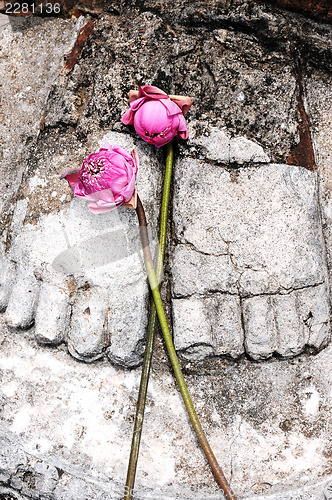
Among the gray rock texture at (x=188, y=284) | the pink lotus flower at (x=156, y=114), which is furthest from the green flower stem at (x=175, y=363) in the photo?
the pink lotus flower at (x=156, y=114)

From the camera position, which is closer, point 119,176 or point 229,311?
point 119,176

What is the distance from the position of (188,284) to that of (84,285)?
0.80 feet

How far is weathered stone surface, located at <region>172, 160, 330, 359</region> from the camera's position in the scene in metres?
1.07

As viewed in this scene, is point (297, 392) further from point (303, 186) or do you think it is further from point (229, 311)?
point (303, 186)

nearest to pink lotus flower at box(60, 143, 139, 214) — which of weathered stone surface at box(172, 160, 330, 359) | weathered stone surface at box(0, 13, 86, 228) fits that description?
weathered stone surface at box(172, 160, 330, 359)

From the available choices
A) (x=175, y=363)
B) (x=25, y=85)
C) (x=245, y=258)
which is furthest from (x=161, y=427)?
(x=25, y=85)

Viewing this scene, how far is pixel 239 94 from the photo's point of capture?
111cm

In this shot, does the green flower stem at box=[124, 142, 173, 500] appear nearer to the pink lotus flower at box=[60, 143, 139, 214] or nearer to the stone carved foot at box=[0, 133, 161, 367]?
the stone carved foot at box=[0, 133, 161, 367]

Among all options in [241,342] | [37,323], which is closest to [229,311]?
[241,342]

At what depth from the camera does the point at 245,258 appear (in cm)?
108

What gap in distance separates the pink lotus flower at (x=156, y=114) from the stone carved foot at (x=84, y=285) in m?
0.10

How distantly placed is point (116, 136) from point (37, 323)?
0.49m

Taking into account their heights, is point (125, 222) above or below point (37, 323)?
above

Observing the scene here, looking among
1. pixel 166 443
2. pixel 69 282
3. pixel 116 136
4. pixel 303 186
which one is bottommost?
pixel 166 443
